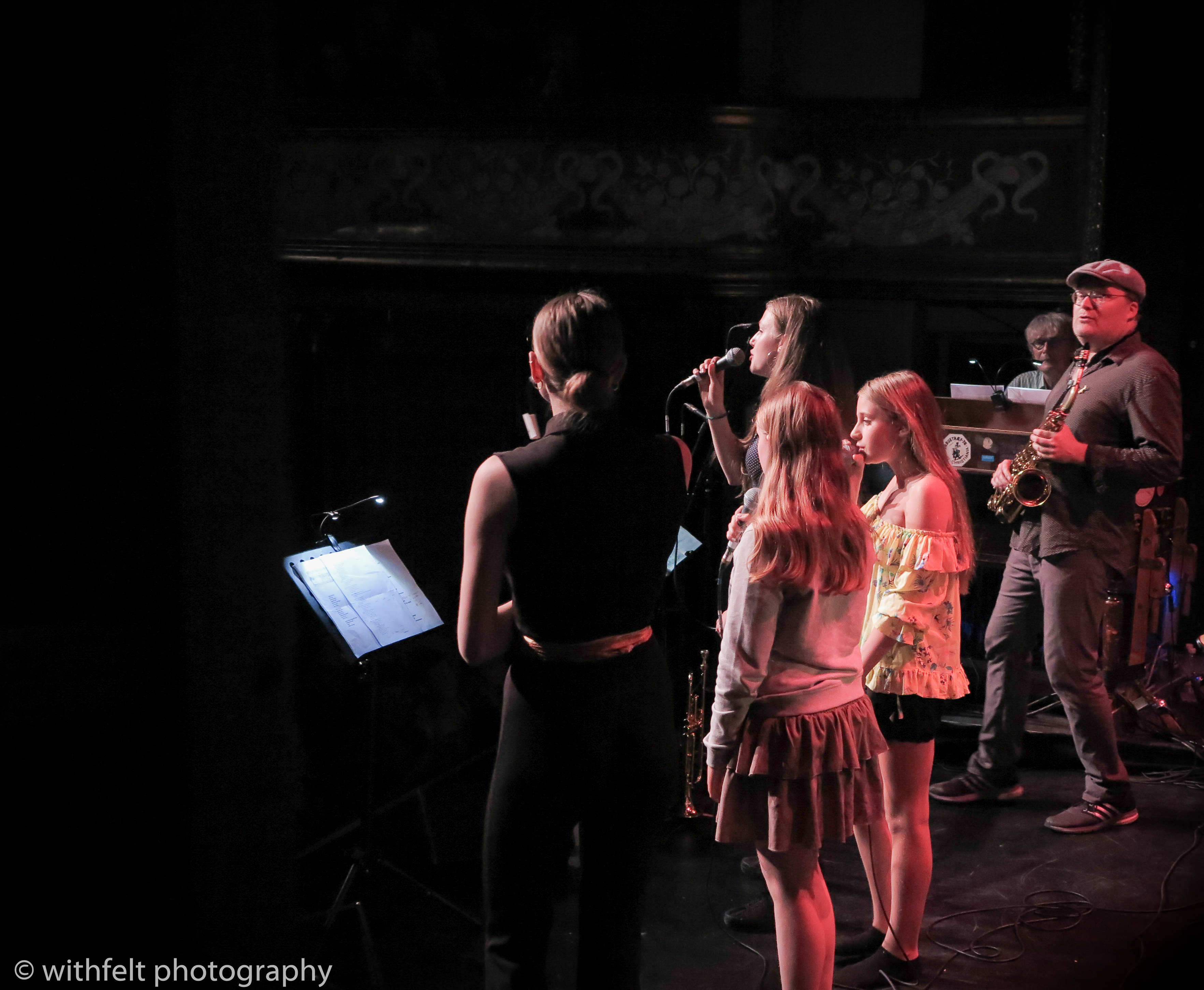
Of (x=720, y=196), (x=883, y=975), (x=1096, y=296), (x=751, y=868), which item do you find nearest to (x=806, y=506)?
(x=883, y=975)

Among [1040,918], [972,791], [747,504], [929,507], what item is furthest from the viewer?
[972,791]

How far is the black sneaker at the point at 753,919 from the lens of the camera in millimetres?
3887

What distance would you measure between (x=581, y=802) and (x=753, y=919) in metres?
1.61

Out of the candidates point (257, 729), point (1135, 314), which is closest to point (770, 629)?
point (257, 729)

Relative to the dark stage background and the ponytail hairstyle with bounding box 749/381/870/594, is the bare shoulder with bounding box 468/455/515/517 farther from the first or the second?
the dark stage background

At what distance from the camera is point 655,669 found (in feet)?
8.73

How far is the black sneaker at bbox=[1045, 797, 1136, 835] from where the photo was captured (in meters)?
4.64

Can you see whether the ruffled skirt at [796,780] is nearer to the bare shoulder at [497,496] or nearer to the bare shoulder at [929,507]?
the bare shoulder at [929,507]

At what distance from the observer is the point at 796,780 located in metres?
2.86

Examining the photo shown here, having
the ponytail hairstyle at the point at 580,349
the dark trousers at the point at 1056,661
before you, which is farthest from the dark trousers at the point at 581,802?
the dark trousers at the point at 1056,661

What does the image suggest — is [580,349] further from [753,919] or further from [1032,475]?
[1032,475]

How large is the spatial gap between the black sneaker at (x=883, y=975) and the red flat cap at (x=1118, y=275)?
2545 millimetres

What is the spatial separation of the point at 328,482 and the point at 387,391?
62 centimetres

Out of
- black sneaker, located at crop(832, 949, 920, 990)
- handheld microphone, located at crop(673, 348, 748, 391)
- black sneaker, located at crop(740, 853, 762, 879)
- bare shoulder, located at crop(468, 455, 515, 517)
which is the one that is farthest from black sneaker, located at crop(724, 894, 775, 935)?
bare shoulder, located at crop(468, 455, 515, 517)
